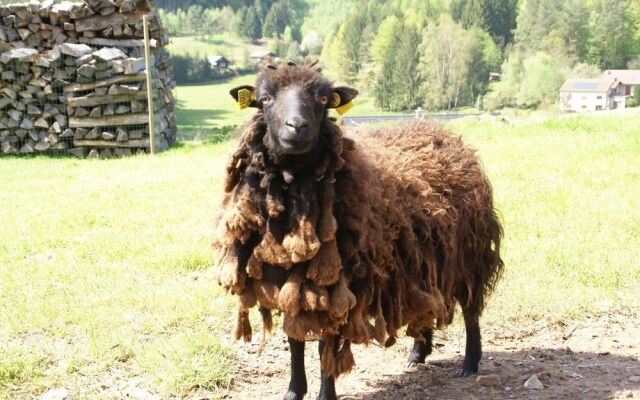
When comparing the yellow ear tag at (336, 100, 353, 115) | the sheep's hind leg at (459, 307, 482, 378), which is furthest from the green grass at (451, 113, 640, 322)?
the yellow ear tag at (336, 100, 353, 115)

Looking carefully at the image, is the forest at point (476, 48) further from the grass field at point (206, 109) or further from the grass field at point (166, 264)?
the grass field at point (166, 264)

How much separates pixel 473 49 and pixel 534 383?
31.2 metres

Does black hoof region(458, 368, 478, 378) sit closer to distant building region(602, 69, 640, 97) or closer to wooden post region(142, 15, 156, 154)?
wooden post region(142, 15, 156, 154)

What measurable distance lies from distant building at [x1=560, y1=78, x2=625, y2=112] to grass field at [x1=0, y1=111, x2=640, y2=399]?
856 cm

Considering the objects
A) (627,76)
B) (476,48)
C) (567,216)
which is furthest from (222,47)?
(567,216)

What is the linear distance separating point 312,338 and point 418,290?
2.33 ft

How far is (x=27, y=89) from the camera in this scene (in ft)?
44.2

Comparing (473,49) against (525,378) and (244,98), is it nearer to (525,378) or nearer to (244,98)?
(525,378)

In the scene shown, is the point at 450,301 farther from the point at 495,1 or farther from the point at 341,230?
the point at 495,1

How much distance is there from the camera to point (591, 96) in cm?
1984

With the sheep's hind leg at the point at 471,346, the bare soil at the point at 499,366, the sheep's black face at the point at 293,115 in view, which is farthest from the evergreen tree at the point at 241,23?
the sheep's black face at the point at 293,115

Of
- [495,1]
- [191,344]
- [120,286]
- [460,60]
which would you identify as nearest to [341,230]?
[191,344]

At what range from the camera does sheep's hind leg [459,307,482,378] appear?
14.3ft

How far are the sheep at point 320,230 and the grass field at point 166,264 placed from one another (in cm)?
45
